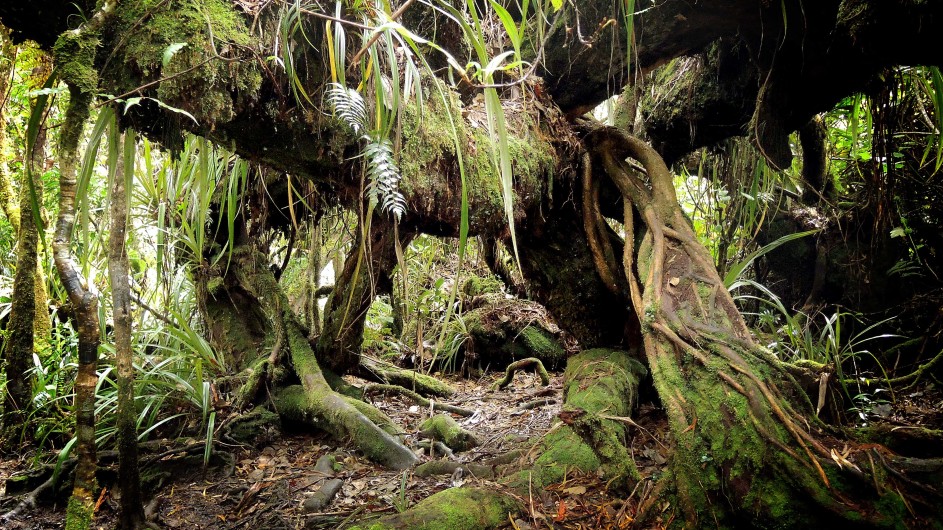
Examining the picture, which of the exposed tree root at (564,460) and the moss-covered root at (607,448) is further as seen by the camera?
the moss-covered root at (607,448)

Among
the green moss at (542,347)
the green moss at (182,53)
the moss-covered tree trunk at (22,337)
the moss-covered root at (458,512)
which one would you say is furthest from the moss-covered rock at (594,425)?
the moss-covered tree trunk at (22,337)

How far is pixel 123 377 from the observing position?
1873 mm

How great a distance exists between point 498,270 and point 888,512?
275 cm

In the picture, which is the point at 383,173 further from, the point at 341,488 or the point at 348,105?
the point at 341,488

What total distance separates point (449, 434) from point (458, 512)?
1031 millimetres

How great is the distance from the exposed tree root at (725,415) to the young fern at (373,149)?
1.13 metres

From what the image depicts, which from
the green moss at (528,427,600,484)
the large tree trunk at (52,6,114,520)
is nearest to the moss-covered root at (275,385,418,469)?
the green moss at (528,427,600,484)

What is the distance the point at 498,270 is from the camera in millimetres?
3934

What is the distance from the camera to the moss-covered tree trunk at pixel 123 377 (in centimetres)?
185

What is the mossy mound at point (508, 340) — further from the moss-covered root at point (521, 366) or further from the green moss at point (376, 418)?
the green moss at point (376, 418)

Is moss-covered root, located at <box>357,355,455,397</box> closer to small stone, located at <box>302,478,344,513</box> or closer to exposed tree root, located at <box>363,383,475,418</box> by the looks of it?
exposed tree root, located at <box>363,383,475,418</box>

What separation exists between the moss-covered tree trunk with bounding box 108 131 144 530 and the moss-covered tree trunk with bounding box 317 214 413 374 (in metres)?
1.06

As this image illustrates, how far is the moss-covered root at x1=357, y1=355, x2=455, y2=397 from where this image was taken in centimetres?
384

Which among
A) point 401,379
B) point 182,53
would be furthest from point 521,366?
point 182,53
